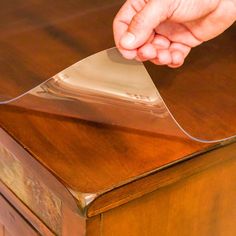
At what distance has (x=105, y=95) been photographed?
2.06 feet

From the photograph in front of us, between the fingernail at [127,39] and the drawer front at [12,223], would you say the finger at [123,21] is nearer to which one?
the fingernail at [127,39]

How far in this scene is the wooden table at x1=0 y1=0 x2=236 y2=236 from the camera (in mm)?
534

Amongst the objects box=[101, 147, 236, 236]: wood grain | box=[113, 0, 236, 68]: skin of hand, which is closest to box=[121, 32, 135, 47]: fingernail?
box=[113, 0, 236, 68]: skin of hand

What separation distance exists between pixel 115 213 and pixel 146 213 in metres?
0.04

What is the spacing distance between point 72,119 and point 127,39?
100 millimetres

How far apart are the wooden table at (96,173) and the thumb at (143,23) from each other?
91 millimetres

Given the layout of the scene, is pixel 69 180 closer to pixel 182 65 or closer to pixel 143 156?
pixel 143 156

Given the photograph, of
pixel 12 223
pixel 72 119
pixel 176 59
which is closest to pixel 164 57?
pixel 176 59

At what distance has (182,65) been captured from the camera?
71cm

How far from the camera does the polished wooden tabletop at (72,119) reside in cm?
54

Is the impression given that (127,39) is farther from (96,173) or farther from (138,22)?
(96,173)

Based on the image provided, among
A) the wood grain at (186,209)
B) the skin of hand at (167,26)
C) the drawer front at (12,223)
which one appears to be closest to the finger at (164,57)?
the skin of hand at (167,26)

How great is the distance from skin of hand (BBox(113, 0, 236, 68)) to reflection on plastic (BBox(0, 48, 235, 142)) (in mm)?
23

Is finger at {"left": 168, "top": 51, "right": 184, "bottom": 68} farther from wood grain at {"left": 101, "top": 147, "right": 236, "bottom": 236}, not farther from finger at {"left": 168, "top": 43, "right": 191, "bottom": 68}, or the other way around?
wood grain at {"left": 101, "top": 147, "right": 236, "bottom": 236}
